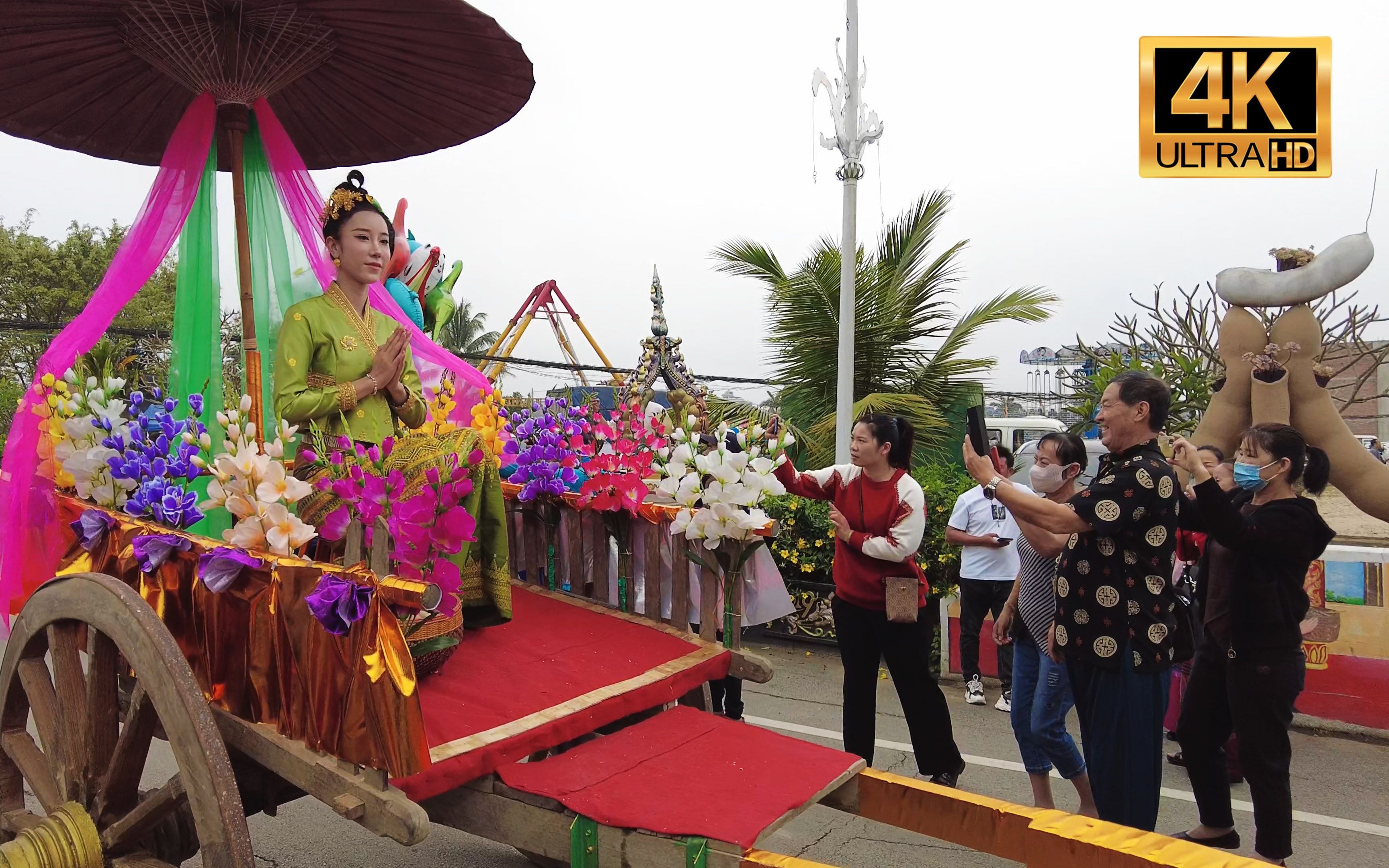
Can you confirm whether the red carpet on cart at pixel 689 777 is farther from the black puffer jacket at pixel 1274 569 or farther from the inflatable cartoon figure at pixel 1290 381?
the inflatable cartoon figure at pixel 1290 381

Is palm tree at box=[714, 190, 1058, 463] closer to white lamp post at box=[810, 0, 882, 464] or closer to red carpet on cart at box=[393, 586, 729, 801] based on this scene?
white lamp post at box=[810, 0, 882, 464]

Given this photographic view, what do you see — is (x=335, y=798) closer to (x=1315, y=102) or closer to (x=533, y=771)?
(x=533, y=771)

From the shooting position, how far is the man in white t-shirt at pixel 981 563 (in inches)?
199

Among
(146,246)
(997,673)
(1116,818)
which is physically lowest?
(997,673)

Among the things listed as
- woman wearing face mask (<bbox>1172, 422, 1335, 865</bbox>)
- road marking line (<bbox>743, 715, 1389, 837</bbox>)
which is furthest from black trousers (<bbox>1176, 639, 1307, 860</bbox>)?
road marking line (<bbox>743, 715, 1389, 837</bbox>)

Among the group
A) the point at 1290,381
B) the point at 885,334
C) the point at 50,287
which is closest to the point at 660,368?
the point at 885,334

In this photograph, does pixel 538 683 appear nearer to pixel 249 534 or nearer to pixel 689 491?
pixel 689 491

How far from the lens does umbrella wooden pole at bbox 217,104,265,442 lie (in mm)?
3088

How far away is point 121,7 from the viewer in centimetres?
271

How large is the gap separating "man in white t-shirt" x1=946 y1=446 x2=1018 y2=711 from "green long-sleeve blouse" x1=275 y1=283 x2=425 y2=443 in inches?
125

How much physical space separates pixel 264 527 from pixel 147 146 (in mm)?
2231

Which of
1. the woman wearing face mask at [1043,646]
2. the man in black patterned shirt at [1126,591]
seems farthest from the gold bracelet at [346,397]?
the woman wearing face mask at [1043,646]

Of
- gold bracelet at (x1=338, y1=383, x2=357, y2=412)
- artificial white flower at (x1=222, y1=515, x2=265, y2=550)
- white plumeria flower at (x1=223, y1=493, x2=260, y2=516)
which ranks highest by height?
gold bracelet at (x1=338, y1=383, x2=357, y2=412)

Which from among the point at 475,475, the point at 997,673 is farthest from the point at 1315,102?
the point at 475,475
